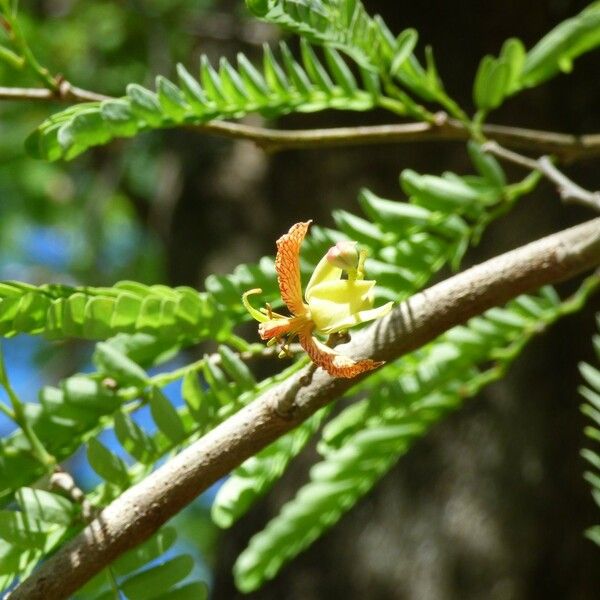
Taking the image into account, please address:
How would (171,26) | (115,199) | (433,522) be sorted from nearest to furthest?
(433,522), (171,26), (115,199)

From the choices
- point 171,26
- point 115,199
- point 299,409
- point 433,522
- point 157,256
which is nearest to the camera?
point 299,409

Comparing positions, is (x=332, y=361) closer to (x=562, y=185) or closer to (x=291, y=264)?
(x=291, y=264)

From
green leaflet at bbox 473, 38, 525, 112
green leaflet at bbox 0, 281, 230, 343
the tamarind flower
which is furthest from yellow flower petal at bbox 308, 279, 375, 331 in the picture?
green leaflet at bbox 473, 38, 525, 112

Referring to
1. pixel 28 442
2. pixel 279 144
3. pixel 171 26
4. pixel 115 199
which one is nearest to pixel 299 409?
pixel 28 442

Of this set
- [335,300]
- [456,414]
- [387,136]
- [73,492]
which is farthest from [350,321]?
[456,414]

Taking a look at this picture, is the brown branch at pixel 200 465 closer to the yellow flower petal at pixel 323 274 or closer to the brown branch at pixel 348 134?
the yellow flower petal at pixel 323 274

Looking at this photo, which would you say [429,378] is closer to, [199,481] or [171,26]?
[199,481]
